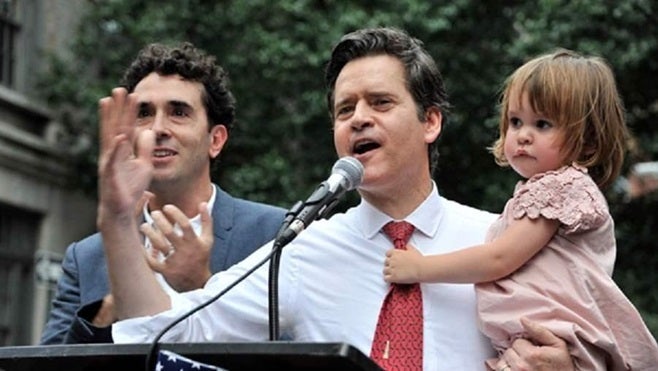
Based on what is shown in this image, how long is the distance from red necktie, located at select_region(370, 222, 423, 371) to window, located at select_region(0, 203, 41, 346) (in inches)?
462

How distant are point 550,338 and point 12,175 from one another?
12291 millimetres

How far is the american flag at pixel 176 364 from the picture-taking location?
235 centimetres

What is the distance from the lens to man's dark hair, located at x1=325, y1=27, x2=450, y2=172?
342 centimetres

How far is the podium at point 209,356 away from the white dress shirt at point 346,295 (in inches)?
19.6

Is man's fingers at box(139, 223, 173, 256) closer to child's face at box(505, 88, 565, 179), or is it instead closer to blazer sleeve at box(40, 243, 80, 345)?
child's face at box(505, 88, 565, 179)

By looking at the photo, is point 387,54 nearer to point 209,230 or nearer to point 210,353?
point 209,230

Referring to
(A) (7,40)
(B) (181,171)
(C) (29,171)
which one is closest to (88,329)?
(B) (181,171)

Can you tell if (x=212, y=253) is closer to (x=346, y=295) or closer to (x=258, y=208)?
(x=258, y=208)

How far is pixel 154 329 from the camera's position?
Answer: 2908 mm

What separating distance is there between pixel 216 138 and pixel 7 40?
36.7 feet

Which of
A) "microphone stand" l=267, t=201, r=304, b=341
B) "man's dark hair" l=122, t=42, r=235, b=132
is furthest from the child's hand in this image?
"man's dark hair" l=122, t=42, r=235, b=132

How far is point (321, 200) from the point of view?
2.76 metres

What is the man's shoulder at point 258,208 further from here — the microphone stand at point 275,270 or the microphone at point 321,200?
the microphone stand at point 275,270

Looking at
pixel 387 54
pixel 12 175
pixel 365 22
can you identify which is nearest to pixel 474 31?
pixel 365 22
